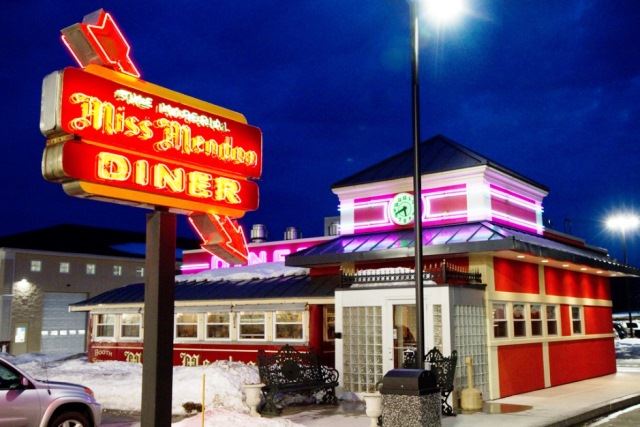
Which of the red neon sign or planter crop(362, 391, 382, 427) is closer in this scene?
the red neon sign

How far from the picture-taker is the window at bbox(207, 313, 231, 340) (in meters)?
24.1

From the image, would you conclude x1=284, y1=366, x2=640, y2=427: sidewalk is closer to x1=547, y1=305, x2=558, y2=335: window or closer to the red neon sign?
x1=547, y1=305, x2=558, y2=335: window

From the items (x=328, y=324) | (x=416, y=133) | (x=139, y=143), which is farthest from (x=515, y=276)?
(x=139, y=143)

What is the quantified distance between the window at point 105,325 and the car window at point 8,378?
1721cm

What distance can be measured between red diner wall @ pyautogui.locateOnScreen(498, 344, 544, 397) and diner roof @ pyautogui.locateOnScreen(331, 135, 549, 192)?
16.6 feet

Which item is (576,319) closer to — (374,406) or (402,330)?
(402,330)

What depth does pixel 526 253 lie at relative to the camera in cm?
1745

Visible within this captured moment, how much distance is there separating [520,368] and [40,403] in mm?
12982

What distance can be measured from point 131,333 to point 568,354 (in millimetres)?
16475

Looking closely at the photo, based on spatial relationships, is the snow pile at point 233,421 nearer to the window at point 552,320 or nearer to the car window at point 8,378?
the car window at point 8,378

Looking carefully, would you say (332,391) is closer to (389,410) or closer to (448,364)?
(448,364)

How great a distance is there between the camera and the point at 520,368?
61.7 ft

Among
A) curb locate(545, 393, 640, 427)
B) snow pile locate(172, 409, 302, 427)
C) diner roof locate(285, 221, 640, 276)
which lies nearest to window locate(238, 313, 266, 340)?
diner roof locate(285, 221, 640, 276)

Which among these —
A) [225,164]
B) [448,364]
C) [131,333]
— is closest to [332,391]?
[448,364]
